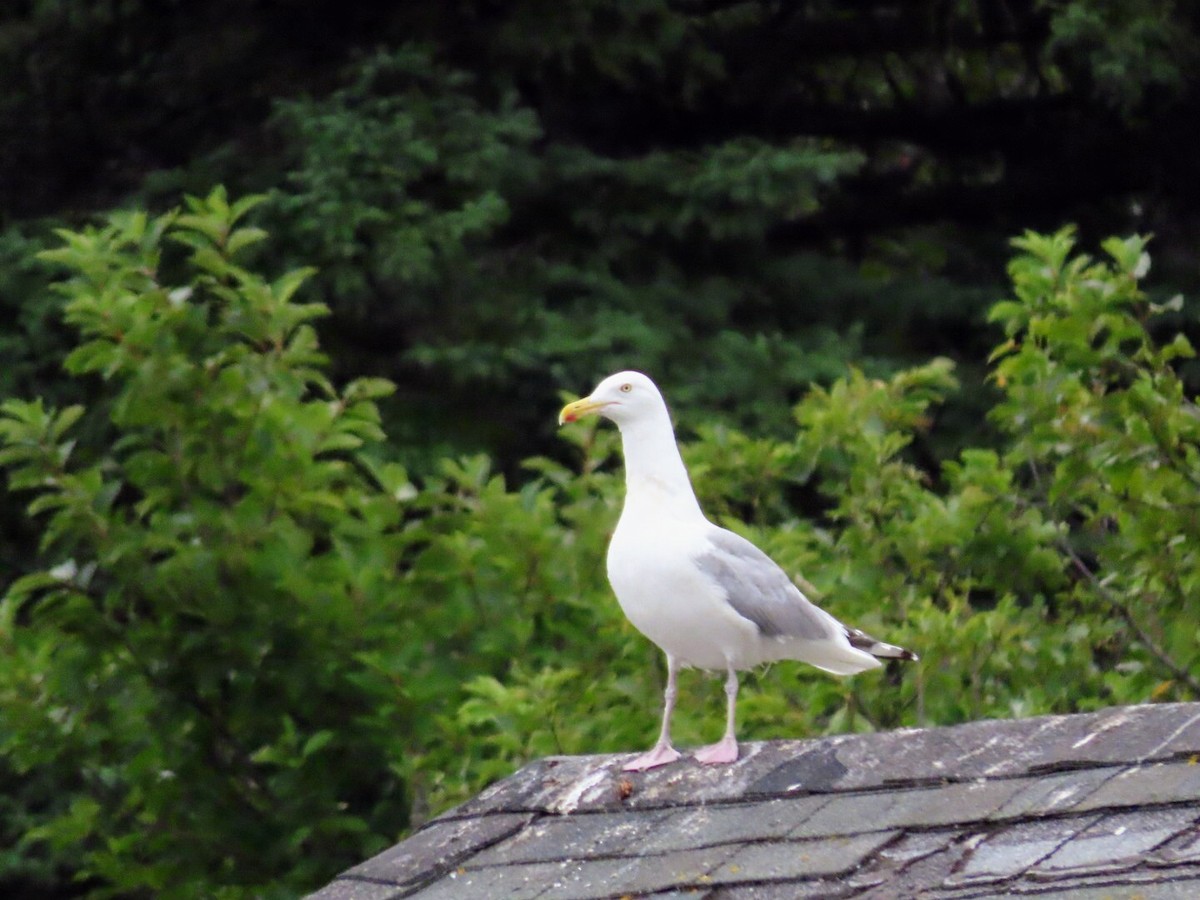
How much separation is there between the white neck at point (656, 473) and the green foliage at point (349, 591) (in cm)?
153

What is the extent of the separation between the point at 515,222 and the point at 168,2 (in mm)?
2130

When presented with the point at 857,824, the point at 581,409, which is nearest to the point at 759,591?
the point at 581,409

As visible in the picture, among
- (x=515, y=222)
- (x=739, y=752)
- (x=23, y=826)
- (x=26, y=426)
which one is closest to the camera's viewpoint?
(x=739, y=752)

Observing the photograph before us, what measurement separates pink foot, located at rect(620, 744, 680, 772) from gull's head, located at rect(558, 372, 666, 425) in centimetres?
96

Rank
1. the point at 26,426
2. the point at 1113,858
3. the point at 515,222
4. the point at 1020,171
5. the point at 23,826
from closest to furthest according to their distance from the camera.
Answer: the point at 1113,858 < the point at 26,426 < the point at 23,826 < the point at 515,222 < the point at 1020,171

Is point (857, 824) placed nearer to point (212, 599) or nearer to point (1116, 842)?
point (1116, 842)

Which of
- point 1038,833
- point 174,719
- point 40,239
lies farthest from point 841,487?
point 40,239

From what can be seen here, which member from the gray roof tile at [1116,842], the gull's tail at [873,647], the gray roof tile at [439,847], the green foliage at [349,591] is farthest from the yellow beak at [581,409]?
the gray roof tile at [1116,842]

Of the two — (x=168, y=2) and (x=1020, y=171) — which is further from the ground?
(x=168, y=2)

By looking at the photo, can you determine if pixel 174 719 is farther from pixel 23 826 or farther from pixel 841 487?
pixel 23 826

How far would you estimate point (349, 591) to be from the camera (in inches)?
273

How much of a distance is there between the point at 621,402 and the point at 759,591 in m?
0.55

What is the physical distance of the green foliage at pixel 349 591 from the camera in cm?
622

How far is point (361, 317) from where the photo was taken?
32.7ft
